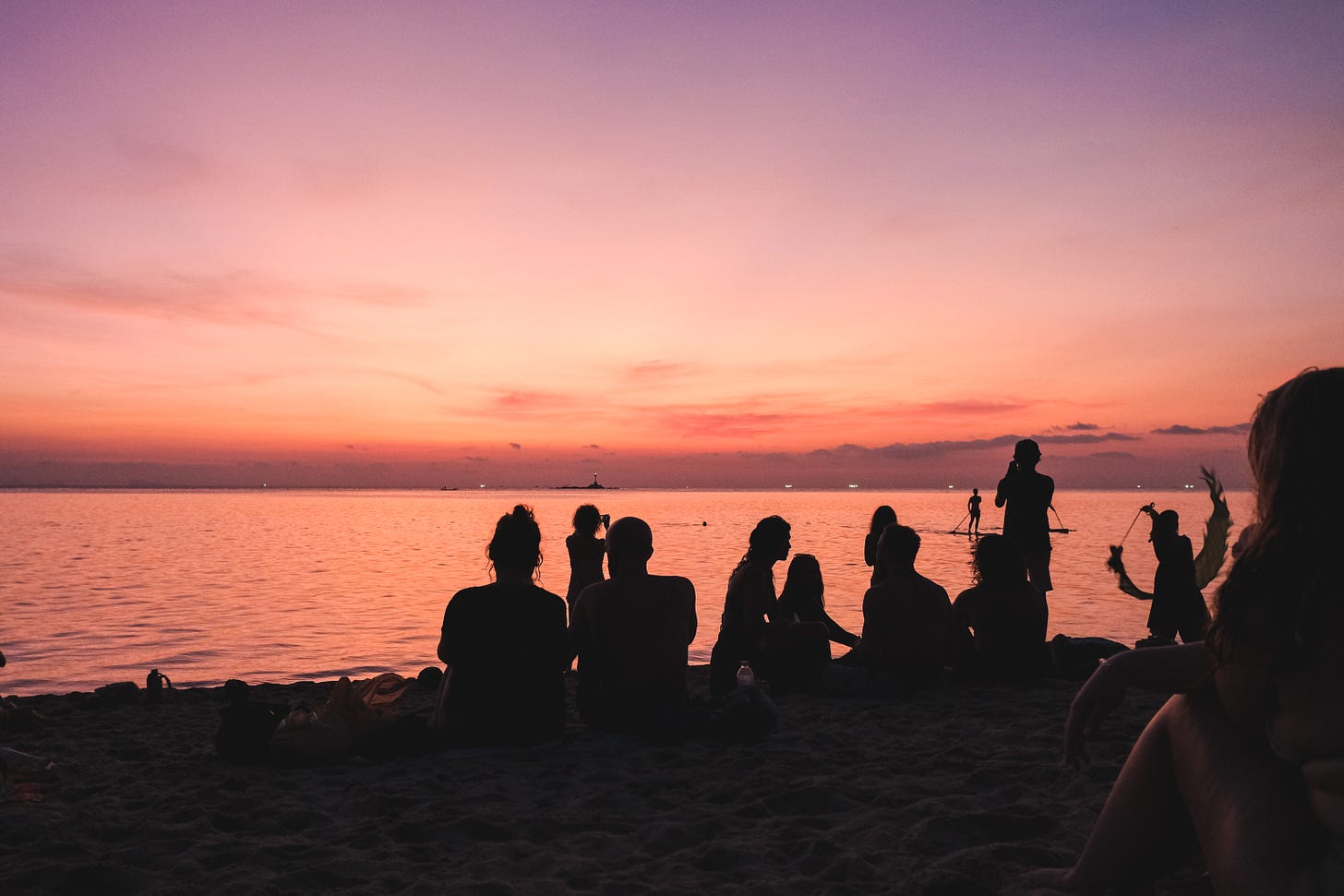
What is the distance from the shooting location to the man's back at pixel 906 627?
7.20 meters

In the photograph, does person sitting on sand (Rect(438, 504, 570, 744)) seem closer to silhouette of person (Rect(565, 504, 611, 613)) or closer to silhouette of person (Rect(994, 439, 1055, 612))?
silhouette of person (Rect(565, 504, 611, 613))

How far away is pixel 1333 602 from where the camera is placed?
2.11 m

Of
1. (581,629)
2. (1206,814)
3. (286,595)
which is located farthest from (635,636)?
(286,595)

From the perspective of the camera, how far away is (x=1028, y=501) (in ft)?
31.2

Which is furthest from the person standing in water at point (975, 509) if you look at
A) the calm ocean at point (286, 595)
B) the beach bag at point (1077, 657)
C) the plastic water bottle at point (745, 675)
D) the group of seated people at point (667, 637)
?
the plastic water bottle at point (745, 675)

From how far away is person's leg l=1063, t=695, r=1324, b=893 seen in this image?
7.68 ft

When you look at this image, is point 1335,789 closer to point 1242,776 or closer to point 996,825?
point 1242,776

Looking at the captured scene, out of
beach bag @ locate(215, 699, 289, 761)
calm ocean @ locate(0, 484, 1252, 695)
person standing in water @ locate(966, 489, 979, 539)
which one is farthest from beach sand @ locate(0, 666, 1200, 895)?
person standing in water @ locate(966, 489, 979, 539)

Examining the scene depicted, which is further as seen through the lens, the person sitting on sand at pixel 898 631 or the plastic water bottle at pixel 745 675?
the person sitting on sand at pixel 898 631

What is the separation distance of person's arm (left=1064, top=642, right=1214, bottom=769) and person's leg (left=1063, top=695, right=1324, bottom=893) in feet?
0.22

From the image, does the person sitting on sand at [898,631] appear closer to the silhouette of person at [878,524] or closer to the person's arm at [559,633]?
the silhouette of person at [878,524]

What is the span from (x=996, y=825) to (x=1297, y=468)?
2705 millimetres

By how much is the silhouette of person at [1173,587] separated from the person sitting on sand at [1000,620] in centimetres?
152

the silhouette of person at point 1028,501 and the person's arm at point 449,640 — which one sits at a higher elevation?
the silhouette of person at point 1028,501
